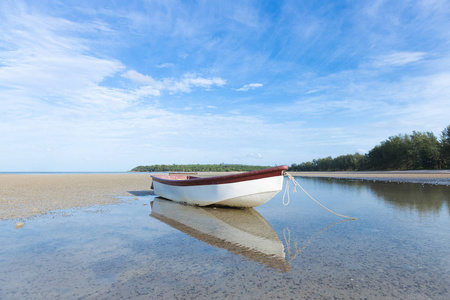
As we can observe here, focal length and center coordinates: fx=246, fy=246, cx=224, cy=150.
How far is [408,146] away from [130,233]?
58574 millimetres

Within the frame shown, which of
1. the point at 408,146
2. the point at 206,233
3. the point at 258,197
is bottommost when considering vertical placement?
the point at 206,233

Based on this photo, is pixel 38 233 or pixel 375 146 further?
pixel 375 146

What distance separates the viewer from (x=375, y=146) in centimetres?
5909

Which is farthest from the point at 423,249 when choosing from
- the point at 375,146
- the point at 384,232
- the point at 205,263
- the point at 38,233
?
the point at 375,146

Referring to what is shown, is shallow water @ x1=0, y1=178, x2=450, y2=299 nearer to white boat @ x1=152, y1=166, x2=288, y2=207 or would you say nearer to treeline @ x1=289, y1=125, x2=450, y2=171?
white boat @ x1=152, y1=166, x2=288, y2=207

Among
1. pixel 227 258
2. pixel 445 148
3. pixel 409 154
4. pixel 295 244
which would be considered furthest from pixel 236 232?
pixel 409 154

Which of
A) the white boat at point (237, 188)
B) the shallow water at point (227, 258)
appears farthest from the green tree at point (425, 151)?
the white boat at point (237, 188)

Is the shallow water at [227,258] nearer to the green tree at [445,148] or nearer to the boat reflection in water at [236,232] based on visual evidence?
the boat reflection in water at [236,232]

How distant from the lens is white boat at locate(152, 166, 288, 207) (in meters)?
8.62

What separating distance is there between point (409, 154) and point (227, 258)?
190ft

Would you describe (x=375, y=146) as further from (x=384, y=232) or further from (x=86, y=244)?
(x=86, y=244)

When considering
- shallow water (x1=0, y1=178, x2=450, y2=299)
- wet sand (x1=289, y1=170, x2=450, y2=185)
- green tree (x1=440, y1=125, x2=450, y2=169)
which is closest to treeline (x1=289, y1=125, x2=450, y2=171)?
green tree (x1=440, y1=125, x2=450, y2=169)

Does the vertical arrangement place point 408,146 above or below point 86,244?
above

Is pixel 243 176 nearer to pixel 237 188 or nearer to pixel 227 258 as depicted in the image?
pixel 237 188
